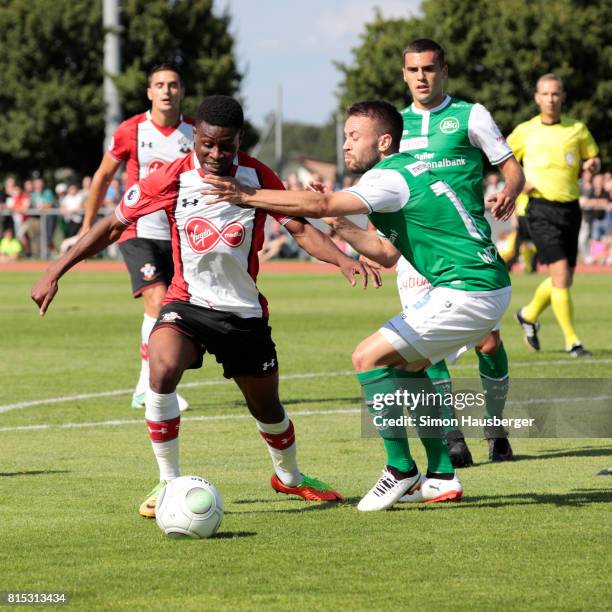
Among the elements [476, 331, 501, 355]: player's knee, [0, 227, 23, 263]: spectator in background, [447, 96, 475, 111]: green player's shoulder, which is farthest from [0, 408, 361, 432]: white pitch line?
[0, 227, 23, 263]: spectator in background

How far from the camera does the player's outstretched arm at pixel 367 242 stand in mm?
7199

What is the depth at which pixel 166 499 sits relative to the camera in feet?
20.9

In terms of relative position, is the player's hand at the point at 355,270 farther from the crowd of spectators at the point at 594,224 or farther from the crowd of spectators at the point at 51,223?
the crowd of spectators at the point at 51,223

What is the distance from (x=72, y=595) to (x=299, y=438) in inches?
167

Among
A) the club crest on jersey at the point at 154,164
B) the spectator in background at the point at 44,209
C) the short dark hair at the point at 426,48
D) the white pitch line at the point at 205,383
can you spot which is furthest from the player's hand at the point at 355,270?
the spectator in background at the point at 44,209

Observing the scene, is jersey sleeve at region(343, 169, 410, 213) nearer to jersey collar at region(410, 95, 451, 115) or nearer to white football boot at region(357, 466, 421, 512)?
white football boot at region(357, 466, 421, 512)

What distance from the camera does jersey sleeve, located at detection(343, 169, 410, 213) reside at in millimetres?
6633

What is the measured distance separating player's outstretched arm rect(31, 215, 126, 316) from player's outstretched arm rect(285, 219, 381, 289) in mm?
896

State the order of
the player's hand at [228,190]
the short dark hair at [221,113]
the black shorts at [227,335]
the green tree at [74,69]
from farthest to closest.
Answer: the green tree at [74,69] → the black shorts at [227,335] → the short dark hair at [221,113] → the player's hand at [228,190]

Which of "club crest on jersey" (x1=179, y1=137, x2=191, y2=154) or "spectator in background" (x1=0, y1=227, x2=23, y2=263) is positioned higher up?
"club crest on jersey" (x1=179, y1=137, x2=191, y2=154)

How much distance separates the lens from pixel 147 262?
10812 mm

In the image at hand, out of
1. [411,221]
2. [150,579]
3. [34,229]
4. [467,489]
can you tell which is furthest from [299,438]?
[34,229]

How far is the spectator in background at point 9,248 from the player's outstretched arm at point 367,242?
103 ft

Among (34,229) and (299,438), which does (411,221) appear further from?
(34,229)
